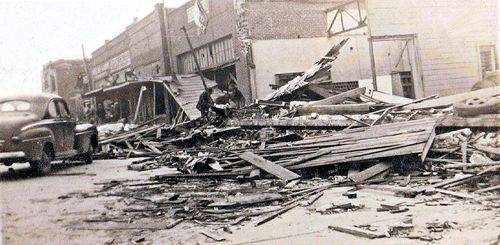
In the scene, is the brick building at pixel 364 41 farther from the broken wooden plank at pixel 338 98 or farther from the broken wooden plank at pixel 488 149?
the broken wooden plank at pixel 488 149

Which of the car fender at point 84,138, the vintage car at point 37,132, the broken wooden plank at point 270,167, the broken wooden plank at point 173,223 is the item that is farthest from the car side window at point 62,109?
the broken wooden plank at point 173,223

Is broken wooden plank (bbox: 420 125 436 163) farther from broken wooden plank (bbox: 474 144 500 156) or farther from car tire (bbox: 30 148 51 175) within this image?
car tire (bbox: 30 148 51 175)

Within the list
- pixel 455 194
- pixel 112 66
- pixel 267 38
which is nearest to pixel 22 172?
pixel 455 194

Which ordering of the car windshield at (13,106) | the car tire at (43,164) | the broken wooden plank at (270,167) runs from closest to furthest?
the broken wooden plank at (270,167), the car tire at (43,164), the car windshield at (13,106)

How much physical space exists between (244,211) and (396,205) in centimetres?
186

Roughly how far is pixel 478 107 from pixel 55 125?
931 centimetres

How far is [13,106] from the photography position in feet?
33.6

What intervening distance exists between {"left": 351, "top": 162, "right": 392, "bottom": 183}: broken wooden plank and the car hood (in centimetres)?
724

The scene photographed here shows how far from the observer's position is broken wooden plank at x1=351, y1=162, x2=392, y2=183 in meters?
6.63

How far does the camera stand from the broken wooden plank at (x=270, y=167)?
7.30m

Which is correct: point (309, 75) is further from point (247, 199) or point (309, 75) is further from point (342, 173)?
point (247, 199)

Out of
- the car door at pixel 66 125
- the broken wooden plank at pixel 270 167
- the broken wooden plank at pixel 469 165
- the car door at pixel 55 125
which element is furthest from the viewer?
the car door at pixel 66 125

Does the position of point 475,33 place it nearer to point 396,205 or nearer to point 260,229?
point 396,205

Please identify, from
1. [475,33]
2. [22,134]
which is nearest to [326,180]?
[22,134]
